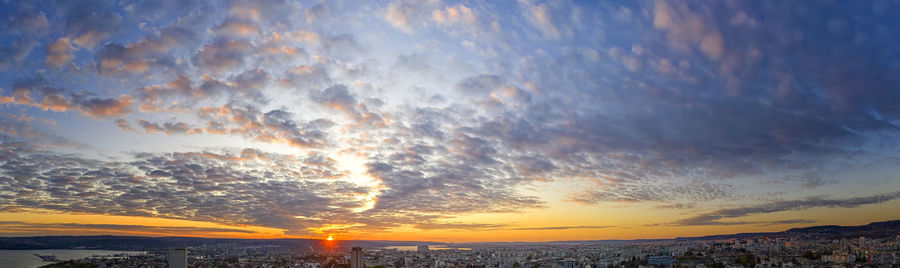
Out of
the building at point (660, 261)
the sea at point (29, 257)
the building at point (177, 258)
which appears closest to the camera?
the building at point (177, 258)

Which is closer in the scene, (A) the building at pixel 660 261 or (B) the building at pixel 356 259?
(B) the building at pixel 356 259

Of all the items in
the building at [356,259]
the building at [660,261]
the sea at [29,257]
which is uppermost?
the building at [356,259]

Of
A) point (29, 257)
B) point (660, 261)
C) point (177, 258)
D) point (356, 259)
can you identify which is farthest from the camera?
point (29, 257)

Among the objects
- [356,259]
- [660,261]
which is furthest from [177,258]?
[660,261]

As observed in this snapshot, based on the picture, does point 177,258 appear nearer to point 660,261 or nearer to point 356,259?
point 356,259

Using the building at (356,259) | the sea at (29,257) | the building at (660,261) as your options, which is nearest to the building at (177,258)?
the building at (356,259)

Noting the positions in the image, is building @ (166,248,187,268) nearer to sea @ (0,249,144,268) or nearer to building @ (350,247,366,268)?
building @ (350,247,366,268)

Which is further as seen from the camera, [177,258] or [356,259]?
[177,258]

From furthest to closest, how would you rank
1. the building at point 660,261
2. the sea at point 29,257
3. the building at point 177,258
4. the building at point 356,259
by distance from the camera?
the sea at point 29,257, the building at point 660,261, the building at point 177,258, the building at point 356,259

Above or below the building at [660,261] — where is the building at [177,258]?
above

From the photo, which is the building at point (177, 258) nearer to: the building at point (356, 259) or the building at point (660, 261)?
the building at point (356, 259)

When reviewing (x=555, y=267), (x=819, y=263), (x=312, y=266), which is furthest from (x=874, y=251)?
(x=312, y=266)

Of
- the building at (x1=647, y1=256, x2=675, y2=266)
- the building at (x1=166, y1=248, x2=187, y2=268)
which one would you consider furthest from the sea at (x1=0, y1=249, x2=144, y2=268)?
the building at (x1=647, y1=256, x2=675, y2=266)
